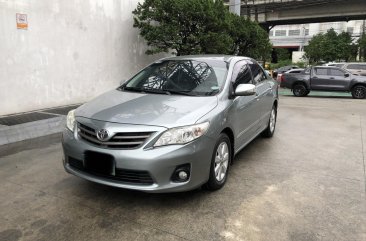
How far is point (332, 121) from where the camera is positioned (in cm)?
873

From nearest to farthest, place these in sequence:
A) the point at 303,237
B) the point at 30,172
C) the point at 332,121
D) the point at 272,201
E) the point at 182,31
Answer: the point at 303,237, the point at 272,201, the point at 30,172, the point at 332,121, the point at 182,31

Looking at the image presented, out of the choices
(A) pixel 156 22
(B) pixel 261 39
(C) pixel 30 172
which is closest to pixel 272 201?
(C) pixel 30 172

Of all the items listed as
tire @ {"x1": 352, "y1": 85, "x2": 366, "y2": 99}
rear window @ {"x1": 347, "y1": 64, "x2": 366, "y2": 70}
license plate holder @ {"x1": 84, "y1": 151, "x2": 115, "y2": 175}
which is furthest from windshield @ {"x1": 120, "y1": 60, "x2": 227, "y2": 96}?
rear window @ {"x1": 347, "y1": 64, "x2": 366, "y2": 70}

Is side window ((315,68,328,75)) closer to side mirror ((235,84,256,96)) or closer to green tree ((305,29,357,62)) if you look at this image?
side mirror ((235,84,256,96))

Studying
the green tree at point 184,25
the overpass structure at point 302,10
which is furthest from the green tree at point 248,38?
the overpass structure at point 302,10

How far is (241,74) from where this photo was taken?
5.13 metres

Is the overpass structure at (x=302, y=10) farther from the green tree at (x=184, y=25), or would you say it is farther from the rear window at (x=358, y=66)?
the green tree at (x=184, y=25)

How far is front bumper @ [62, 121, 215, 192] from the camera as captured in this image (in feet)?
11.0

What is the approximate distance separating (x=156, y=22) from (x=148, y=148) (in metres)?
9.82

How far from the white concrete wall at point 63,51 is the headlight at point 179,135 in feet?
20.3

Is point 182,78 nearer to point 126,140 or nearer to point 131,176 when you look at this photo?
point 126,140

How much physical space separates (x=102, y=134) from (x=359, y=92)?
14.7 meters

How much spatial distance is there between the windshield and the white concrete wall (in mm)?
4641

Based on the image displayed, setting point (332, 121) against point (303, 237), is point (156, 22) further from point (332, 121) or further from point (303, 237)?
point (303, 237)
